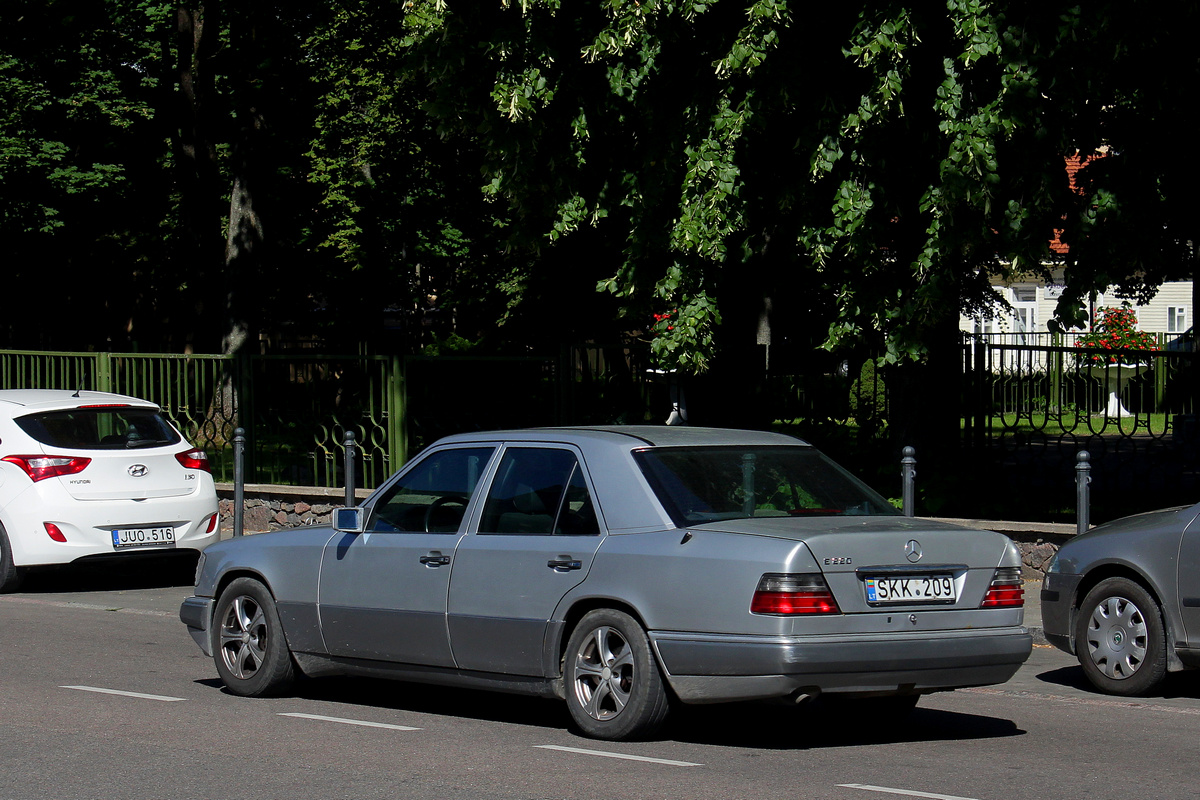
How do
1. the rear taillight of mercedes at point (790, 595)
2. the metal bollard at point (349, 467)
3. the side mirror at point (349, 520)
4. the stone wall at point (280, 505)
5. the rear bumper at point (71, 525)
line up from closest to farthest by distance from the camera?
the rear taillight of mercedes at point (790, 595) < the side mirror at point (349, 520) < the rear bumper at point (71, 525) < the metal bollard at point (349, 467) < the stone wall at point (280, 505)

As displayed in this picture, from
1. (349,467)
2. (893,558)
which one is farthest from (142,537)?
(893,558)

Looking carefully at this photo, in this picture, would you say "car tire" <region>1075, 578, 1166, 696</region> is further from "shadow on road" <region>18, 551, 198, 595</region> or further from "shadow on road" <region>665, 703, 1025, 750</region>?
"shadow on road" <region>18, 551, 198, 595</region>

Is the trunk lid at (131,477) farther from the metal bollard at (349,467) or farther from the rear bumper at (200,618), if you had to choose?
the rear bumper at (200,618)

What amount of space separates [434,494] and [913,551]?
2.51 m

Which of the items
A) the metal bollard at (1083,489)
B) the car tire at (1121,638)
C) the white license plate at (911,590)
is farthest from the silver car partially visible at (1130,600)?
the metal bollard at (1083,489)

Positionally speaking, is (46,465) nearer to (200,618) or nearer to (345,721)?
(200,618)

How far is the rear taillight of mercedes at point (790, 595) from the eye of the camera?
256 inches

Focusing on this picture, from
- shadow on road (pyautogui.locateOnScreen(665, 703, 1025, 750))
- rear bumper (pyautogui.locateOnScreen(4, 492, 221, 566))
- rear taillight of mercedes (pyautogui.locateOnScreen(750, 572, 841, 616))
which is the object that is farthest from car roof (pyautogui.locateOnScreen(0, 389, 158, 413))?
rear taillight of mercedes (pyautogui.locateOnScreen(750, 572, 841, 616))

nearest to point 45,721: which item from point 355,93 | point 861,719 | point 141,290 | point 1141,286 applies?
point 861,719

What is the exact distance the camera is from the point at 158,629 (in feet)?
38.8

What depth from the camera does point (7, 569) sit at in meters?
13.5

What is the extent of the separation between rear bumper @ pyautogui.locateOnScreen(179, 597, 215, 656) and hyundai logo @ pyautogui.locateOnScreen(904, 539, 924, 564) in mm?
4106

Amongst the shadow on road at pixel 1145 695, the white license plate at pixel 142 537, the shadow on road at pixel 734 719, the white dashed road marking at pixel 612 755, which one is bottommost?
the shadow on road at pixel 1145 695

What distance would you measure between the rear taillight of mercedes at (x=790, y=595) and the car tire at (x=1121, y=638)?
116 inches
